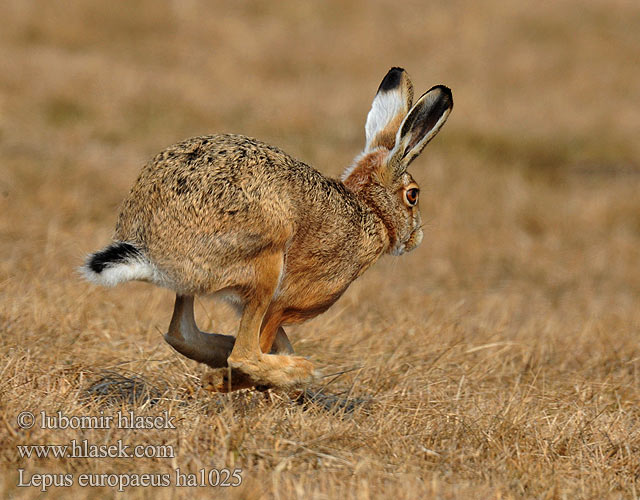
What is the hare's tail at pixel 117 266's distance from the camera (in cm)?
398

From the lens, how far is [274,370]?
14.4ft

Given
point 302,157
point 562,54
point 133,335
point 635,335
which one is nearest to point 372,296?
point 635,335

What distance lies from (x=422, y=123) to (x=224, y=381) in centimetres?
183

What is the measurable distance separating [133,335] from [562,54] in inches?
664

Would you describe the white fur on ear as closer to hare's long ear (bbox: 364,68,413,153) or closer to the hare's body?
hare's long ear (bbox: 364,68,413,153)

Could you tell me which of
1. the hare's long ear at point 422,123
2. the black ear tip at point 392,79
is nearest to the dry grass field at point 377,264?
the hare's long ear at point 422,123

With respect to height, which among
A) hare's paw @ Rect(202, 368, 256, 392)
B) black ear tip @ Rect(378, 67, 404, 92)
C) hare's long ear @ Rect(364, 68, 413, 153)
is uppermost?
black ear tip @ Rect(378, 67, 404, 92)

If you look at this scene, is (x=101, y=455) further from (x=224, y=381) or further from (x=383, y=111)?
(x=383, y=111)

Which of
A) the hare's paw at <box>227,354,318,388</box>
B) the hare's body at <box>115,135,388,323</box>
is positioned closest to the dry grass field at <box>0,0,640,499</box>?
the hare's paw at <box>227,354,318,388</box>

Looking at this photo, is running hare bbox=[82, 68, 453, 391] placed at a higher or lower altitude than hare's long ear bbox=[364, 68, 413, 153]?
lower

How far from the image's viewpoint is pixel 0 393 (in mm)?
3898

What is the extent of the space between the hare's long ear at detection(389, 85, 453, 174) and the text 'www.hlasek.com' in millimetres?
2163

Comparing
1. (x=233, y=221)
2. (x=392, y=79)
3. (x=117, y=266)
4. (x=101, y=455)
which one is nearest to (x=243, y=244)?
(x=233, y=221)

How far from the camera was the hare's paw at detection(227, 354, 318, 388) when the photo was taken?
4355 millimetres
